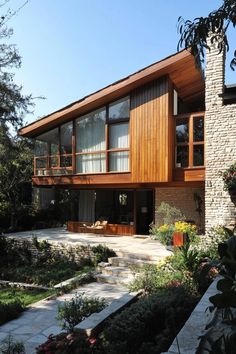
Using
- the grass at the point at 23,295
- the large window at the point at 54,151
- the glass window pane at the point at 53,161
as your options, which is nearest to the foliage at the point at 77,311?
the grass at the point at 23,295

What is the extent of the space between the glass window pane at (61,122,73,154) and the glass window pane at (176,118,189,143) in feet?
17.4

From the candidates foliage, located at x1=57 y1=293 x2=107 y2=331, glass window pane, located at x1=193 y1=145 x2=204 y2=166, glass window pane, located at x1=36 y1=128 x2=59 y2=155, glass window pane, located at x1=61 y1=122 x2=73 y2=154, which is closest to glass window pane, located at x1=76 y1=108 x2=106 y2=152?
glass window pane, located at x1=61 y1=122 x2=73 y2=154

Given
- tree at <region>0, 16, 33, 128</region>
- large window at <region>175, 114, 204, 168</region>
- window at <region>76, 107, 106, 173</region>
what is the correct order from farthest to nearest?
window at <region>76, 107, 106, 173</region>, tree at <region>0, 16, 33, 128</region>, large window at <region>175, 114, 204, 168</region>

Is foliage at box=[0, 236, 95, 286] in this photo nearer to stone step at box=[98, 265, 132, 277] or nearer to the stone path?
stone step at box=[98, 265, 132, 277]

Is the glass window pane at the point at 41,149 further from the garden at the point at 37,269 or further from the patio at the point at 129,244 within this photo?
the garden at the point at 37,269

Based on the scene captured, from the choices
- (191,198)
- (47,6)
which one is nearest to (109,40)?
(47,6)

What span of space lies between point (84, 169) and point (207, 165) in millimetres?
5890

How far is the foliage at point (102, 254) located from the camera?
11.6 metres

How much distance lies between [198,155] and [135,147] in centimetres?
250

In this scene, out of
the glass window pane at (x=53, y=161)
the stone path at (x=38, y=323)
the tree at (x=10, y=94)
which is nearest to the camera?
the stone path at (x=38, y=323)

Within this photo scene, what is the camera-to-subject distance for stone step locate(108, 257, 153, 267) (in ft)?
34.2

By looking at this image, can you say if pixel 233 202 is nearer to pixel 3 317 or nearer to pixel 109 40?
pixel 109 40

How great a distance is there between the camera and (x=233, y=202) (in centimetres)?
1201

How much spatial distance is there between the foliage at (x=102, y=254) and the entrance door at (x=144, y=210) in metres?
4.98
